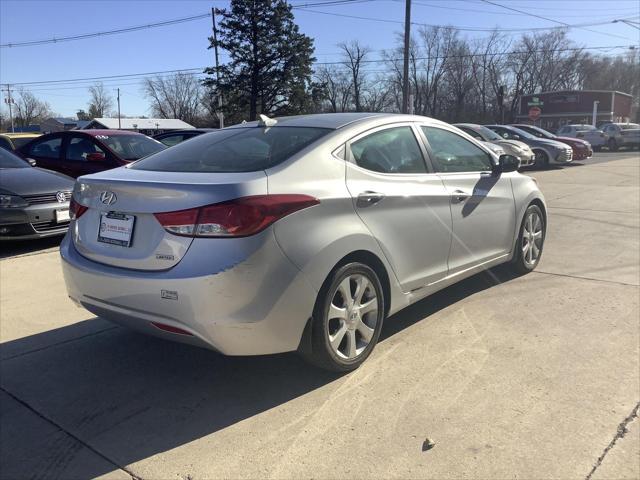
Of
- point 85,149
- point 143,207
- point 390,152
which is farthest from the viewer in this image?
point 85,149

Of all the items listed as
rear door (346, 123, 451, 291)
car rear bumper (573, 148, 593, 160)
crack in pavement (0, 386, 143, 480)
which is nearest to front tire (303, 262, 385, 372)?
rear door (346, 123, 451, 291)

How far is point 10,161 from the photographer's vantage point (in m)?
7.99

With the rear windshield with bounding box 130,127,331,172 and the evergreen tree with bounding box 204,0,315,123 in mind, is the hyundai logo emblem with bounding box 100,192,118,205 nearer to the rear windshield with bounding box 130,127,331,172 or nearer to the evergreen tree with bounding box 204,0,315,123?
the rear windshield with bounding box 130,127,331,172

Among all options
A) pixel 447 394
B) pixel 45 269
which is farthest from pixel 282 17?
pixel 447 394

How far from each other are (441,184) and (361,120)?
83 centimetres

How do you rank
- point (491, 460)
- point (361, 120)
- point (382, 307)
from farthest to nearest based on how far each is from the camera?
1. point (361, 120)
2. point (382, 307)
3. point (491, 460)

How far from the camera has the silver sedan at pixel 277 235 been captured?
2789 millimetres

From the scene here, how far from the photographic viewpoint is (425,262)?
390 centimetres

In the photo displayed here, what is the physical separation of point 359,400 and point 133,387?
1390 millimetres

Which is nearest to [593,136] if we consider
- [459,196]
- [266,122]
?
[459,196]

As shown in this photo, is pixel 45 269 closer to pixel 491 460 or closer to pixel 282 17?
pixel 491 460

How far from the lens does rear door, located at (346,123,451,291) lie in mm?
3459

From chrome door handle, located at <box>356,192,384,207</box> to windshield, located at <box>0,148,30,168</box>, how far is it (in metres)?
6.54

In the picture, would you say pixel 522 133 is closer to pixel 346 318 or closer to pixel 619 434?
pixel 346 318
